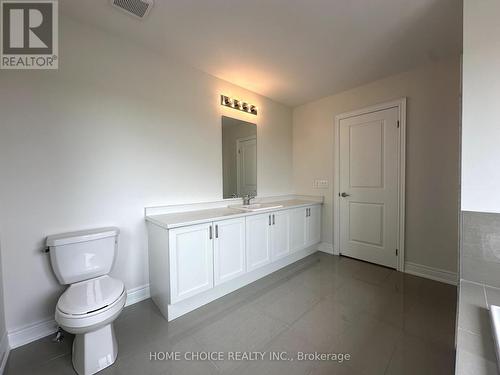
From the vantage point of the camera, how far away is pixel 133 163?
1.96 m

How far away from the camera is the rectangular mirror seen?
2678mm

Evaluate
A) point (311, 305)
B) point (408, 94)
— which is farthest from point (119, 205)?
point (408, 94)

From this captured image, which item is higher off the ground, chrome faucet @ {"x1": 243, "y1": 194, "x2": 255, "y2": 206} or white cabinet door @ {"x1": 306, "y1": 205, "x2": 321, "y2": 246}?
chrome faucet @ {"x1": 243, "y1": 194, "x2": 255, "y2": 206}

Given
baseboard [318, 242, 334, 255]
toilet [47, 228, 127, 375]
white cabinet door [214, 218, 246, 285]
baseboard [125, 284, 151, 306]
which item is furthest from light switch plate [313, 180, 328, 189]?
toilet [47, 228, 127, 375]

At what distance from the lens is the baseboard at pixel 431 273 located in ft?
7.38

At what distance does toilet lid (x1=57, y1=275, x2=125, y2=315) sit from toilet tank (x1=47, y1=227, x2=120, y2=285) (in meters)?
0.07

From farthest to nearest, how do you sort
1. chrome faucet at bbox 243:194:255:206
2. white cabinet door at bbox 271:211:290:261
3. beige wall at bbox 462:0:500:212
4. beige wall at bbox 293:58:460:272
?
chrome faucet at bbox 243:194:255:206, white cabinet door at bbox 271:211:290:261, beige wall at bbox 293:58:460:272, beige wall at bbox 462:0:500:212

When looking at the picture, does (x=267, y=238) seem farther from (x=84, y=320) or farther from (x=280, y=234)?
(x=84, y=320)

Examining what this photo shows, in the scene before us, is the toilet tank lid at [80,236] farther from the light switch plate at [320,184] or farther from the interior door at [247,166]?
the light switch plate at [320,184]

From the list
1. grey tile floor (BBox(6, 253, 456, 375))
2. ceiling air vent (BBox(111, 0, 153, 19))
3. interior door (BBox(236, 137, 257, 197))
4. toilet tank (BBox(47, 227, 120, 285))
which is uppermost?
ceiling air vent (BBox(111, 0, 153, 19))

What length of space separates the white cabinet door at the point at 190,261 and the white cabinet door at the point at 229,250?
0.07 meters

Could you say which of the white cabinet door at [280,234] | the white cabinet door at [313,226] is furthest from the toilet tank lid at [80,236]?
the white cabinet door at [313,226]

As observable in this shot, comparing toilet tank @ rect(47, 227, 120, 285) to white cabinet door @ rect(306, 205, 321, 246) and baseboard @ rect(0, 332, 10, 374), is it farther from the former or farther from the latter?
white cabinet door @ rect(306, 205, 321, 246)

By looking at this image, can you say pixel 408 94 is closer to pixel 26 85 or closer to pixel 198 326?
pixel 198 326
